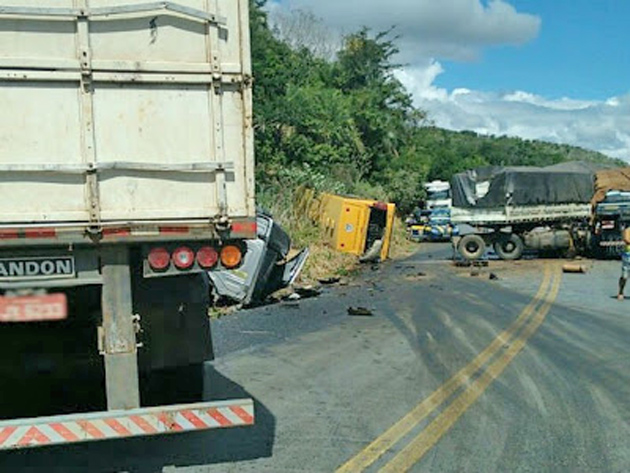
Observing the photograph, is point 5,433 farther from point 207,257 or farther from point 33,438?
point 207,257

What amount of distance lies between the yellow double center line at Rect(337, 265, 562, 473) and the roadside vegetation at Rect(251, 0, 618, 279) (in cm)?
1043

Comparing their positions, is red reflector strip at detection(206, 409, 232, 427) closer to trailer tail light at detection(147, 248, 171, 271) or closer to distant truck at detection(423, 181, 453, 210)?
trailer tail light at detection(147, 248, 171, 271)

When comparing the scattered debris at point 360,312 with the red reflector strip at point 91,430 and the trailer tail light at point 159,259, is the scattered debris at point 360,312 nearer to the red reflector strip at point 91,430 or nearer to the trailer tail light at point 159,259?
the trailer tail light at point 159,259

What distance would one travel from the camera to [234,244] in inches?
200

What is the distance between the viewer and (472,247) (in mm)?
26875

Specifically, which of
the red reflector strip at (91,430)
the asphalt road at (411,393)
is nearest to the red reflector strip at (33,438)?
the red reflector strip at (91,430)

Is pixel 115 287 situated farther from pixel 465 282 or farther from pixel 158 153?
pixel 465 282

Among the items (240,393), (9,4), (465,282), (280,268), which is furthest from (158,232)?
(465,282)

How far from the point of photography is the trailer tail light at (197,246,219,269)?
197 inches

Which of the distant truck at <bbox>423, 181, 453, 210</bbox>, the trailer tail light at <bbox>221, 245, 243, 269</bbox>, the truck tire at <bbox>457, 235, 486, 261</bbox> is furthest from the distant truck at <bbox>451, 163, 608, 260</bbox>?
the trailer tail light at <bbox>221, 245, 243, 269</bbox>

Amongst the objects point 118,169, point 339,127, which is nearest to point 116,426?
point 118,169

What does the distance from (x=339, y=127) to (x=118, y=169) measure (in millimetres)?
39817

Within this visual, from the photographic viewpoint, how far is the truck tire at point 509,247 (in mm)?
27062

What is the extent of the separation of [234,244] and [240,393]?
10.4 feet
